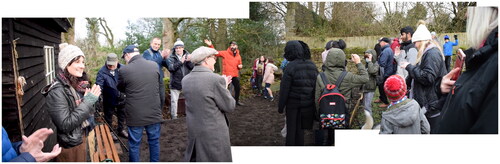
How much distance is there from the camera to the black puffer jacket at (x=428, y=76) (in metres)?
3.41

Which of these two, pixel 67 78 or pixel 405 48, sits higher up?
pixel 405 48

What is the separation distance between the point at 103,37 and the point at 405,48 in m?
3.89

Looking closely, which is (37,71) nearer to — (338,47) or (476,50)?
(338,47)

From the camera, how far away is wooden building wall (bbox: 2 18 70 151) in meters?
3.18

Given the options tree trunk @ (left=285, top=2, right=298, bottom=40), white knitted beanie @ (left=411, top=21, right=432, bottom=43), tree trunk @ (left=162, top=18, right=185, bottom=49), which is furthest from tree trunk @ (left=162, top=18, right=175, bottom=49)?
white knitted beanie @ (left=411, top=21, right=432, bottom=43)

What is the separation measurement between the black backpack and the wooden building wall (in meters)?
2.78

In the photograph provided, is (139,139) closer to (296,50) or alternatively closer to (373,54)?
(296,50)

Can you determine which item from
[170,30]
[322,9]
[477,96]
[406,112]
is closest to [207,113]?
[322,9]

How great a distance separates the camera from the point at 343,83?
361 centimetres

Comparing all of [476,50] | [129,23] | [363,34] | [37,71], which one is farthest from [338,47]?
[37,71]

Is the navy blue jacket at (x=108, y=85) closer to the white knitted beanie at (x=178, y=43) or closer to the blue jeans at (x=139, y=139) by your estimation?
the white knitted beanie at (x=178, y=43)

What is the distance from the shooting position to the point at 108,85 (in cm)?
511

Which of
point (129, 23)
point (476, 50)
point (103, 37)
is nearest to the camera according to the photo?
point (476, 50)

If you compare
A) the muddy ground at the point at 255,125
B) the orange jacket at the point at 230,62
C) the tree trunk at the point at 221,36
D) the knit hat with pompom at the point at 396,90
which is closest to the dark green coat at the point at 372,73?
the knit hat with pompom at the point at 396,90
